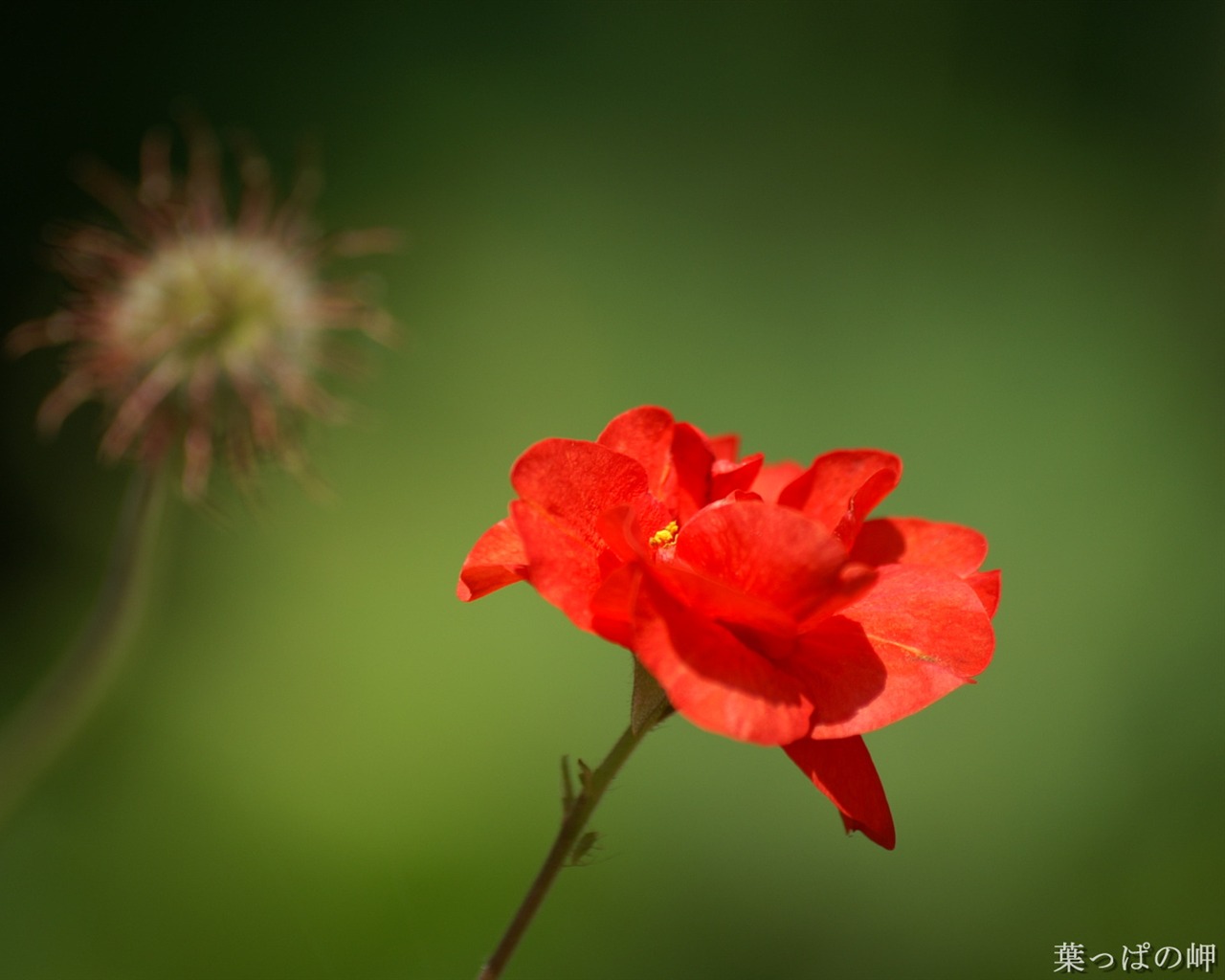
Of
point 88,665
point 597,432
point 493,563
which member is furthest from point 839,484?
point 597,432

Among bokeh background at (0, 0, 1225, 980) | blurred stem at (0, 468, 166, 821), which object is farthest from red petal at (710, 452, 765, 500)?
bokeh background at (0, 0, 1225, 980)

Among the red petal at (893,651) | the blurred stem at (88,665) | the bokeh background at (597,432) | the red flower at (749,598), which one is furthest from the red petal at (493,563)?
the bokeh background at (597,432)

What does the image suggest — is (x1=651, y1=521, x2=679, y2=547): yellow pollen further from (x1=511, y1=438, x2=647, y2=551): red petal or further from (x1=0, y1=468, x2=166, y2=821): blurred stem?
(x1=0, y1=468, x2=166, y2=821): blurred stem

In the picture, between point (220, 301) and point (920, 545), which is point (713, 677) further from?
point (220, 301)

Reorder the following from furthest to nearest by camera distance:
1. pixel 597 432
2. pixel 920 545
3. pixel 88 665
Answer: pixel 597 432, pixel 88 665, pixel 920 545

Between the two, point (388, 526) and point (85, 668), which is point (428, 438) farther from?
point (85, 668)
